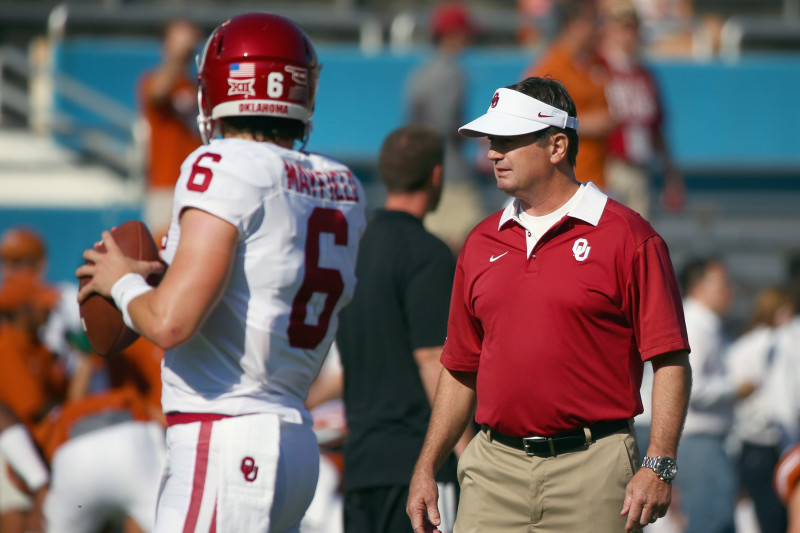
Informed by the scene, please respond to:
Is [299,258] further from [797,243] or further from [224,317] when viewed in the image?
[797,243]

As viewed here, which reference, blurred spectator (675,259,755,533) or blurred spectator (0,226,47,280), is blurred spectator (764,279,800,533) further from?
blurred spectator (0,226,47,280)

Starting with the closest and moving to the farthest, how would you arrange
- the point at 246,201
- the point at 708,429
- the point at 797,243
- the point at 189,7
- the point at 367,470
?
the point at 246,201 < the point at 367,470 < the point at 708,429 < the point at 797,243 < the point at 189,7

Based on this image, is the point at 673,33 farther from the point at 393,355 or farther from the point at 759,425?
the point at 393,355

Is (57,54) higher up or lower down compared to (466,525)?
higher up

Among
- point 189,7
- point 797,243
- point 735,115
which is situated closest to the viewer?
point 797,243

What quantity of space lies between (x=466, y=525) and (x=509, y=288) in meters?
0.70

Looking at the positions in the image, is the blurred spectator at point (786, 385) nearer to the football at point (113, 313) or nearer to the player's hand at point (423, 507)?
the player's hand at point (423, 507)

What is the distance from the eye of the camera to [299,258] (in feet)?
10.7

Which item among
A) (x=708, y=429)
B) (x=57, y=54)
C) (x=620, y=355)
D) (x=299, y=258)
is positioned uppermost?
(x=57, y=54)

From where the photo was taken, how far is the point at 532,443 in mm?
3223

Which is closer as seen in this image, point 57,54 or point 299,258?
point 299,258

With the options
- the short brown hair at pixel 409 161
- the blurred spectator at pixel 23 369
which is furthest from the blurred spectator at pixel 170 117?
the short brown hair at pixel 409 161

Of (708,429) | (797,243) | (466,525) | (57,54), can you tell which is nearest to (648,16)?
(797,243)

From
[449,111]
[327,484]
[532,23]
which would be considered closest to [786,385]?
[327,484]
